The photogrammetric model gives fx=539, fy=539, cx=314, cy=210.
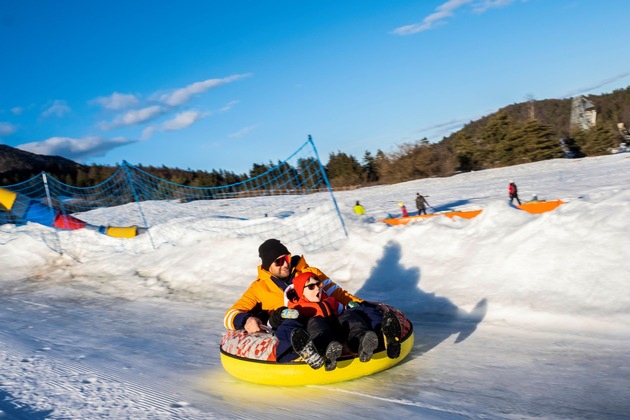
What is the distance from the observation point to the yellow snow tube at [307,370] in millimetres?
4102

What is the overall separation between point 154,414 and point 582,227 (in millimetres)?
4837

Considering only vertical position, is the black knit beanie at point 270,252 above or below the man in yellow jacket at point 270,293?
above

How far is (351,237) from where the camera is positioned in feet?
29.0

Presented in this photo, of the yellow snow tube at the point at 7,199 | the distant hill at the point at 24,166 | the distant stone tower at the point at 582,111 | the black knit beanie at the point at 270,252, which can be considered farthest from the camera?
the distant stone tower at the point at 582,111

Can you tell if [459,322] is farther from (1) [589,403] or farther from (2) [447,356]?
(1) [589,403]

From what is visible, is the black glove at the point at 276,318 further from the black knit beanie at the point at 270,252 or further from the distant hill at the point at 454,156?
Result: the distant hill at the point at 454,156

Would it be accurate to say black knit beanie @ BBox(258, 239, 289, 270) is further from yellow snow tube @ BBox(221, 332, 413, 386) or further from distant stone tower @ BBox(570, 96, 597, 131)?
distant stone tower @ BBox(570, 96, 597, 131)

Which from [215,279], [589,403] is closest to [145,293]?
[215,279]

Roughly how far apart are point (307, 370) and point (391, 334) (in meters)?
0.70

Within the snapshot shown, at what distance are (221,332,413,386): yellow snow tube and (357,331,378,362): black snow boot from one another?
0.12 metres

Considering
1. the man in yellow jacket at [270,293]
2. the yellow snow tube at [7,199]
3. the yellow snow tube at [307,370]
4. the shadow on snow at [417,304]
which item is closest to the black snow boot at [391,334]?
the yellow snow tube at [307,370]

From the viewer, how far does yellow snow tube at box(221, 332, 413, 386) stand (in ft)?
13.5

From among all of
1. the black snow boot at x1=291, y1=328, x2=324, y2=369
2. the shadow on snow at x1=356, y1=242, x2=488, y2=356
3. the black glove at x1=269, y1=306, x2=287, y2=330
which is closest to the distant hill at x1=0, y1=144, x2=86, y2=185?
the shadow on snow at x1=356, y1=242, x2=488, y2=356

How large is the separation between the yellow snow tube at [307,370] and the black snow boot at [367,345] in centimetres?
12
